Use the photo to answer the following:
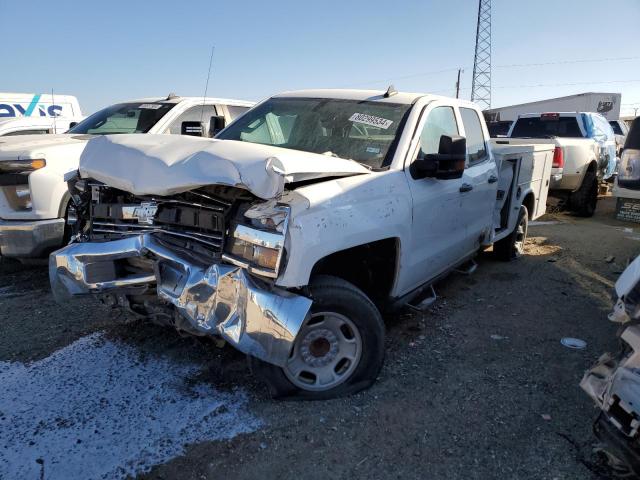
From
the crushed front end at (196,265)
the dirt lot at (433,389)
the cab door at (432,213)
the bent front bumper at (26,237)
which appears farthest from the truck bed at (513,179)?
the bent front bumper at (26,237)

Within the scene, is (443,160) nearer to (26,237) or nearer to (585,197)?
(26,237)

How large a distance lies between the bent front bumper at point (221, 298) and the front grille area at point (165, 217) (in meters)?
0.13

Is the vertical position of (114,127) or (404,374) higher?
(114,127)

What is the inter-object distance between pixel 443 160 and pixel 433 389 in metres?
1.58

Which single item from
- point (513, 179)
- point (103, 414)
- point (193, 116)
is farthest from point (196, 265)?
point (193, 116)

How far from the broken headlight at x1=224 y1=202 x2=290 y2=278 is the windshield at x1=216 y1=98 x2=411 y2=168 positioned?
101 centimetres

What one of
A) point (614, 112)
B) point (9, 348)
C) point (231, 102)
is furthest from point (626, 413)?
point (614, 112)

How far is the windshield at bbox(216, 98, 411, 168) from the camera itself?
358 centimetres

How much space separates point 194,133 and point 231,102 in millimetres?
A: 1857

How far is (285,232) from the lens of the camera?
8.22ft

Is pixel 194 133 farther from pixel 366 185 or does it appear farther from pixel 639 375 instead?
pixel 639 375

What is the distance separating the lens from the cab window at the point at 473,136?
4591 mm

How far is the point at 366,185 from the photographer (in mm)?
3039

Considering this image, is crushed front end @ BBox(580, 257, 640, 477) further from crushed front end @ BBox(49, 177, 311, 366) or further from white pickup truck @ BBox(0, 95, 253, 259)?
white pickup truck @ BBox(0, 95, 253, 259)
